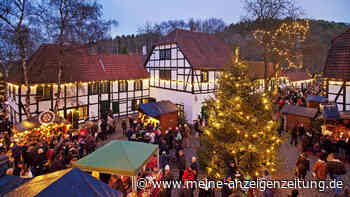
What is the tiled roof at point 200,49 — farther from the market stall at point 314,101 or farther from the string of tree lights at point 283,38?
the market stall at point 314,101

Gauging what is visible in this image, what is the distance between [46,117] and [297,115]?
15.3 m

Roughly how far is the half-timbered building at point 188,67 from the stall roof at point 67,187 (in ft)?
40.9

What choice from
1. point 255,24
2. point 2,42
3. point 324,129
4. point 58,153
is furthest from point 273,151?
point 2,42

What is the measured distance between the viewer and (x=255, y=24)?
49.6ft

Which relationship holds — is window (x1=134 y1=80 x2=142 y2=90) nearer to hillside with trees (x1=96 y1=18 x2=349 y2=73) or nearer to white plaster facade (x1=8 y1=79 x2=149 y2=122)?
white plaster facade (x1=8 y1=79 x2=149 y2=122)

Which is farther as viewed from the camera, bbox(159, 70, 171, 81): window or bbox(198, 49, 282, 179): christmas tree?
bbox(159, 70, 171, 81): window

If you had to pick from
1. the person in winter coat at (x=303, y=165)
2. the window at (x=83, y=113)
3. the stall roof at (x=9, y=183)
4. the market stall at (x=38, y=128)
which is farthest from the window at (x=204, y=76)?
the stall roof at (x=9, y=183)

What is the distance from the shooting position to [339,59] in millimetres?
11461

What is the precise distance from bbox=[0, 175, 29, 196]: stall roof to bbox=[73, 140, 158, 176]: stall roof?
1.74 metres

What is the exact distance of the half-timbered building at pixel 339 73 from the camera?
1098 centimetres

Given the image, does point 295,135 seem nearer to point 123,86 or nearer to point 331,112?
point 331,112

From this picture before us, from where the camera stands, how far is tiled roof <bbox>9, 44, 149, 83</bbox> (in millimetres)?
14758

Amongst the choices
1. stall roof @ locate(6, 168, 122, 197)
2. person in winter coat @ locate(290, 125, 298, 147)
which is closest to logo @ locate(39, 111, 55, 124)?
stall roof @ locate(6, 168, 122, 197)

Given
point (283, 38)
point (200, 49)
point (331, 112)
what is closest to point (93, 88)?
point (200, 49)
